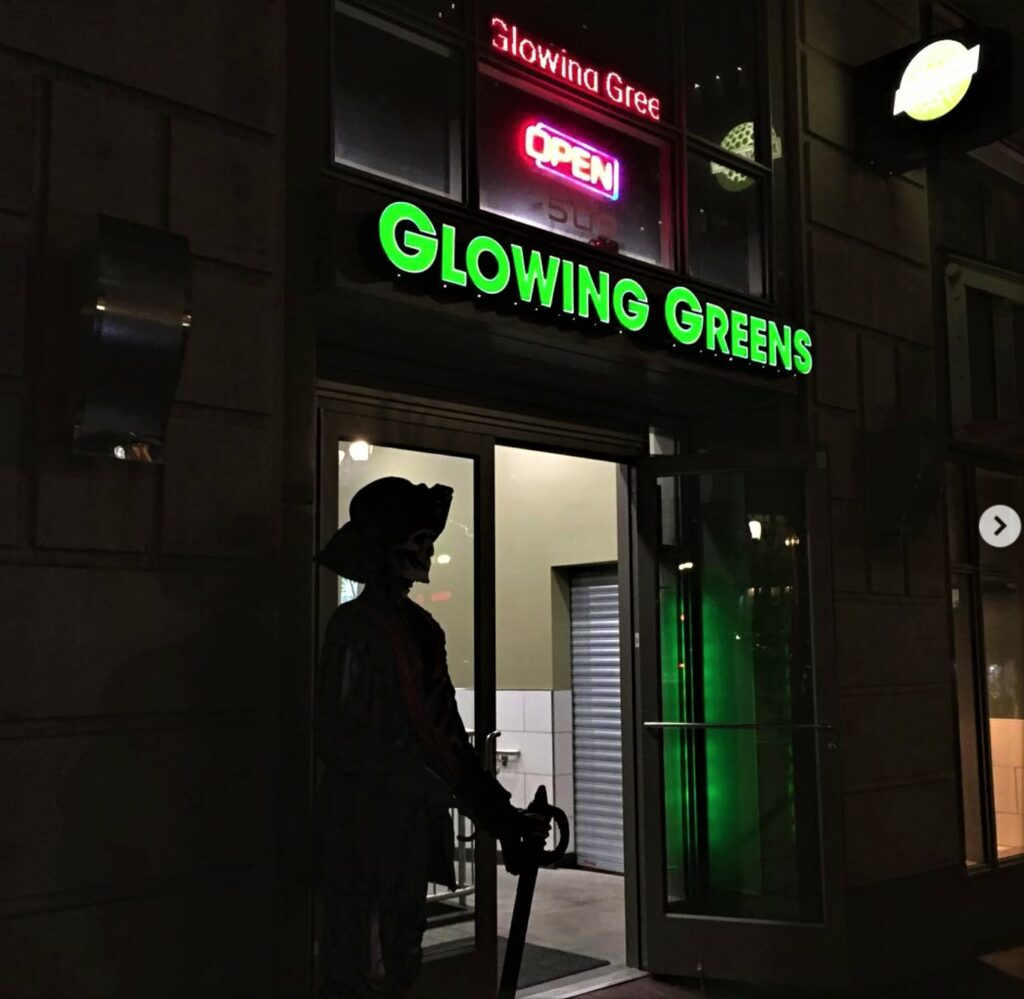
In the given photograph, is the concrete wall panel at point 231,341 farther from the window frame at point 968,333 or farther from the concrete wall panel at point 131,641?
the window frame at point 968,333

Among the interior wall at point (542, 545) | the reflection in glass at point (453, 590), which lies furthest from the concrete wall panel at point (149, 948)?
the interior wall at point (542, 545)

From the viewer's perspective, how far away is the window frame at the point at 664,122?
4145 millimetres

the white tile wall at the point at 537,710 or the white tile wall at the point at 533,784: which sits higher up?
the white tile wall at the point at 537,710

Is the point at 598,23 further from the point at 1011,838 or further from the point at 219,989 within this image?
the point at 1011,838

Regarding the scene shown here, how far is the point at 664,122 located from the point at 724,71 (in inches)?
27.1

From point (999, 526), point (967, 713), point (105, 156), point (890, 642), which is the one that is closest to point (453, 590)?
point (105, 156)

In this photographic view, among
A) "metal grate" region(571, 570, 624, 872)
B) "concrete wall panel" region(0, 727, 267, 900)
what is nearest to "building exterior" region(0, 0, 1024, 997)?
"concrete wall panel" region(0, 727, 267, 900)

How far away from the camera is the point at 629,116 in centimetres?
498

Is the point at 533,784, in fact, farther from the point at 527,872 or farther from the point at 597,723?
the point at 527,872

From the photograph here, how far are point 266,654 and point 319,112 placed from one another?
1816mm

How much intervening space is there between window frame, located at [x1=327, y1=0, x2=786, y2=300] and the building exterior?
2 centimetres

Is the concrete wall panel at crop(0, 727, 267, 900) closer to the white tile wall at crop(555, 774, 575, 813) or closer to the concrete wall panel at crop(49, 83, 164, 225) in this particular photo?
the concrete wall panel at crop(49, 83, 164, 225)

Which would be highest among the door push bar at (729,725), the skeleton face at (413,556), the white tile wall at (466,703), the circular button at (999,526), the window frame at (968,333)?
the window frame at (968,333)

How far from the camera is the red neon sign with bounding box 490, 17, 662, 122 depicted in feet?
15.0
